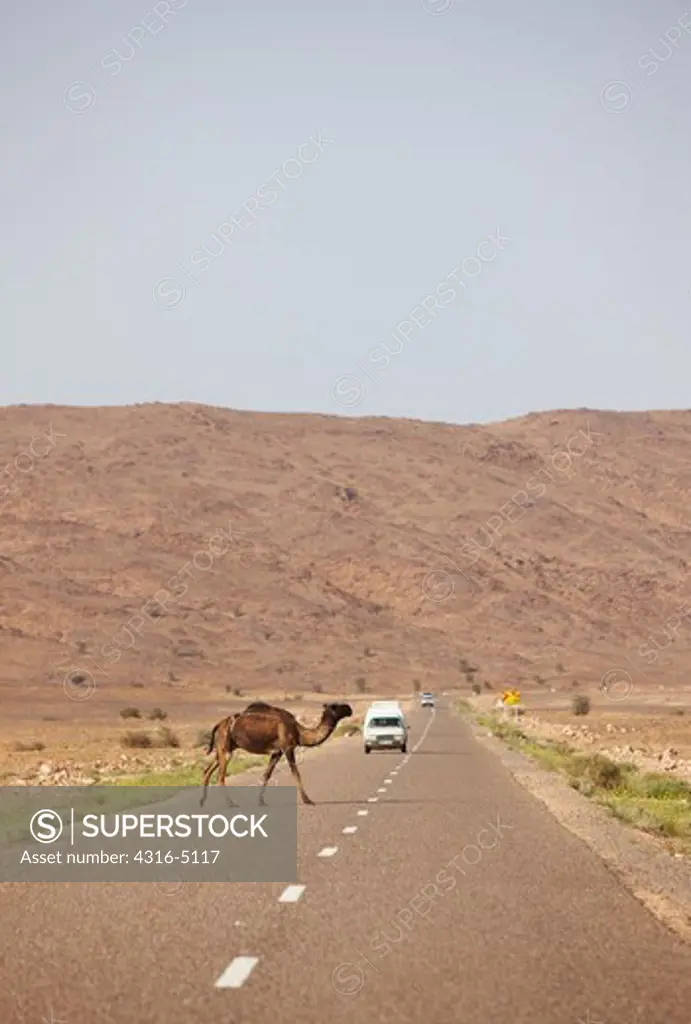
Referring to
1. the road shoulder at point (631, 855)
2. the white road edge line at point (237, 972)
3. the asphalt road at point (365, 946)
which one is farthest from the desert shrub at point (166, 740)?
the white road edge line at point (237, 972)

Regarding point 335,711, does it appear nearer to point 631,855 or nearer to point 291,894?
point 631,855

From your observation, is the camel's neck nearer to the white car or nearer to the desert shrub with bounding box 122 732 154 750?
the white car

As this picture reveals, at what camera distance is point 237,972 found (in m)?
10.7

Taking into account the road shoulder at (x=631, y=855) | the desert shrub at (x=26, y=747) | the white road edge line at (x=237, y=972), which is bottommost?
the desert shrub at (x=26, y=747)

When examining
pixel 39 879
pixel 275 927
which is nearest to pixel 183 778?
pixel 39 879

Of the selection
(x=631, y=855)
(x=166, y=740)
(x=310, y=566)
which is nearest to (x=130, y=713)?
(x=166, y=740)

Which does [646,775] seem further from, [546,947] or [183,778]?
[546,947]

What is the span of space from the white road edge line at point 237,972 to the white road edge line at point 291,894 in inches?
121

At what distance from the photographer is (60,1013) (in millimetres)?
9438

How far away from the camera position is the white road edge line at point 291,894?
47.3 feet

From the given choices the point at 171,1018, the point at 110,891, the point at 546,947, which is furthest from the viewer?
the point at 110,891

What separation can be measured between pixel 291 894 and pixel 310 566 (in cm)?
13692

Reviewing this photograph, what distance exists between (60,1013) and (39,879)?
7057 mm

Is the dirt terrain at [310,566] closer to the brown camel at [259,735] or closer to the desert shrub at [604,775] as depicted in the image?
the desert shrub at [604,775]
